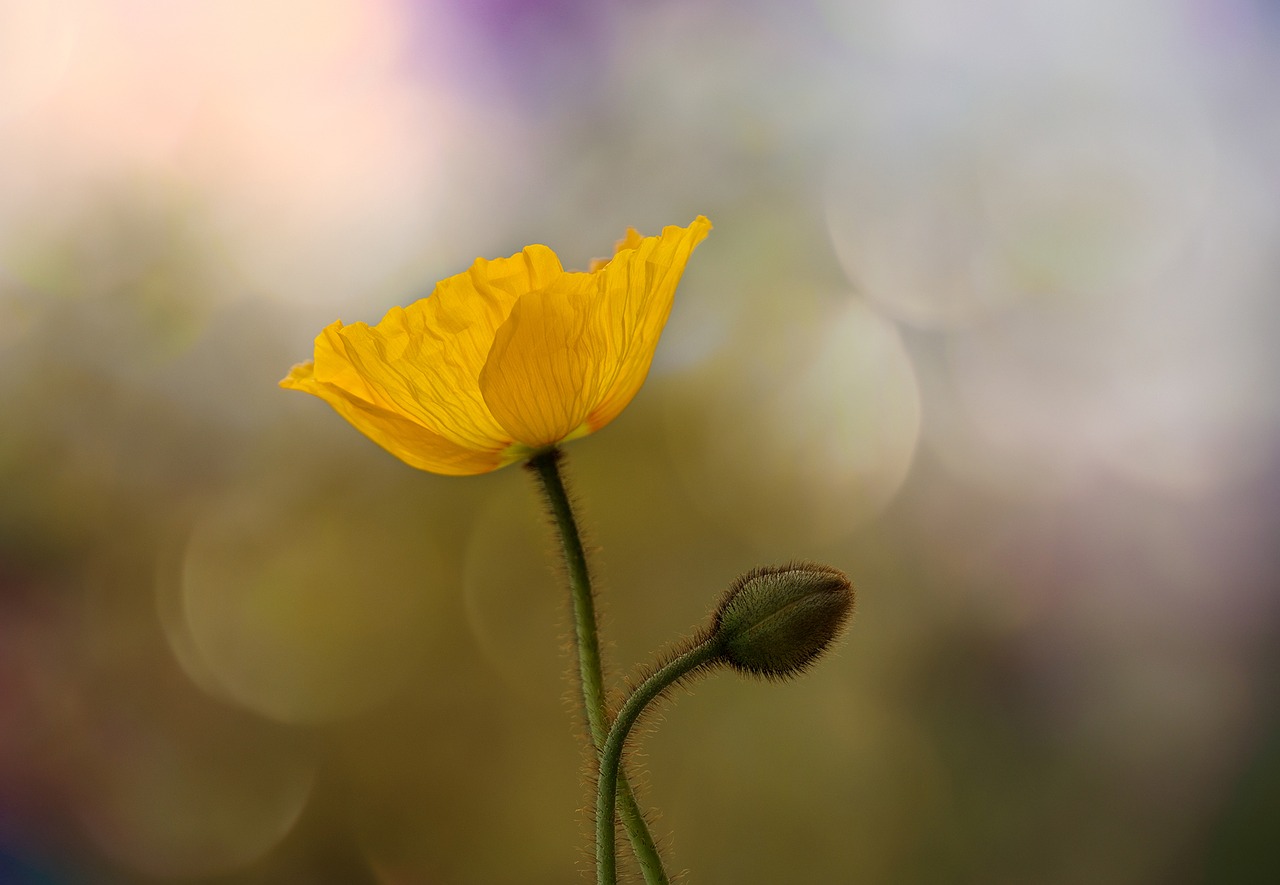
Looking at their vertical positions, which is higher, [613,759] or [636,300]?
[636,300]

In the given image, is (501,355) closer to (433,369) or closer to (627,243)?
(433,369)

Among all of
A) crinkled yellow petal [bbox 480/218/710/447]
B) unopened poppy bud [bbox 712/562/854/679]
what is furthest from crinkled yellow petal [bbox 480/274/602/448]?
unopened poppy bud [bbox 712/562/854/679]

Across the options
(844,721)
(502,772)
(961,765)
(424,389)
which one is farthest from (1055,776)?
(424,389)

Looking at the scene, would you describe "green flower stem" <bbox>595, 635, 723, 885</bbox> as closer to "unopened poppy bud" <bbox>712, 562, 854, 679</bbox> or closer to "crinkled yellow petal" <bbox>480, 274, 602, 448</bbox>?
"unopened poppy bud" <bbox>712, 562, 854, 679</bbox>

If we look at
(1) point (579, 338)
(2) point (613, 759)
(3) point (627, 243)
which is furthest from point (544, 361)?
(2) point (613, 759)

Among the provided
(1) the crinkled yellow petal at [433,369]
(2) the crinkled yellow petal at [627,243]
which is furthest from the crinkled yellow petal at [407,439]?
(2) the crinkled yellow petal at [627,243]

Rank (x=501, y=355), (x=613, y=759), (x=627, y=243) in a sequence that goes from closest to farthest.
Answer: (x=613, y=759) < (x=501, y=355) < (x=627, y=243)
